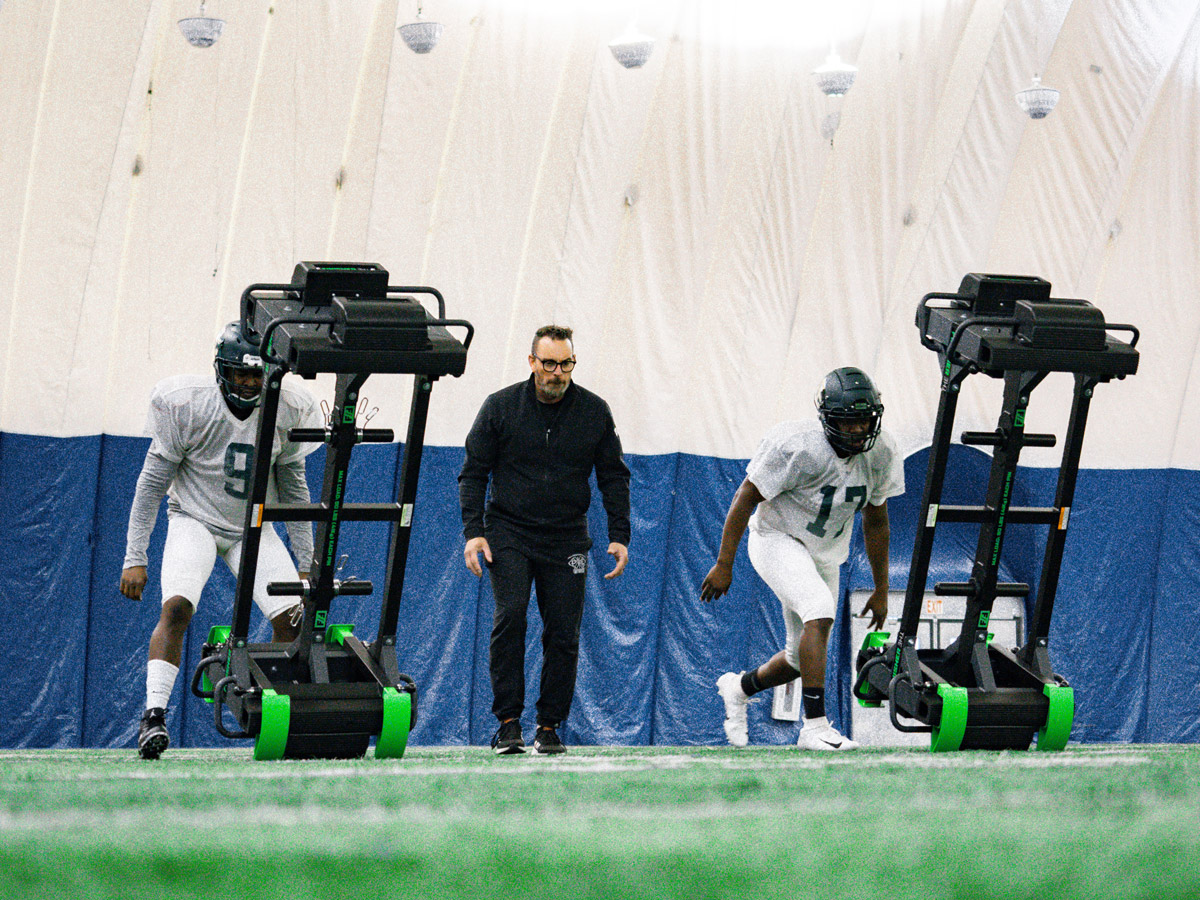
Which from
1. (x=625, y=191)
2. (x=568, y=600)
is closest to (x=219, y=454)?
(x=568, y=600)

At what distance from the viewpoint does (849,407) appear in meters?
6.18

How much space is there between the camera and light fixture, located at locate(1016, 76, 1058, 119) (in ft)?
33.1

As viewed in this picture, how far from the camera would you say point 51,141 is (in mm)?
9320

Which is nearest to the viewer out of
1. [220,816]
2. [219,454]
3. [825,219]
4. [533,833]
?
[533,833]

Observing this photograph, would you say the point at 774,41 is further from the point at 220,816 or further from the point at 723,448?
the point at 220,816

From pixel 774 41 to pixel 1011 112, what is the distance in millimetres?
1921

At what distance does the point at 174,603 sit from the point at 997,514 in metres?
3.25

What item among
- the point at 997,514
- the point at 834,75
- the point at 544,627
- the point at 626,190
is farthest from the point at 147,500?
the point at 834,75

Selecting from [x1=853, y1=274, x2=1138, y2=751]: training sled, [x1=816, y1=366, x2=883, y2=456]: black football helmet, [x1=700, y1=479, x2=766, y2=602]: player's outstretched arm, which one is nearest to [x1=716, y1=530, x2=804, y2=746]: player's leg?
[x1=700, y1=479, x2=766, y2=602]: player's outstretched arm

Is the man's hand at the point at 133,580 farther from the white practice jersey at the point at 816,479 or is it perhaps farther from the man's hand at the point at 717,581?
the white practice jersey at the point at 816,479

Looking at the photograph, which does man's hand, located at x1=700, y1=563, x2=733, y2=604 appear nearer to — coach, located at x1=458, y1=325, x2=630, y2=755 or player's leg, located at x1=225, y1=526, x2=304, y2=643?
coach, located at x1=458, y1=325, x2=630, y2=755

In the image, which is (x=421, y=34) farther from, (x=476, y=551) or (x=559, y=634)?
(x=559, y=634)

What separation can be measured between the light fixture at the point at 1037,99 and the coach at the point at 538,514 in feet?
17.8

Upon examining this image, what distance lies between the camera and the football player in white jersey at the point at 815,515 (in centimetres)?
627
